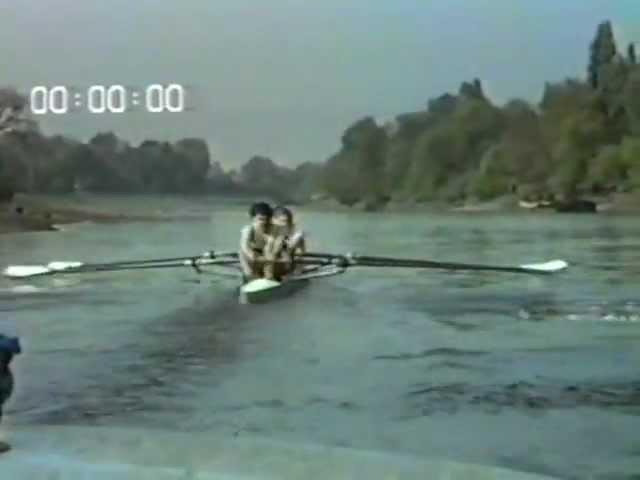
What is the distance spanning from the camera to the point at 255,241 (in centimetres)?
257

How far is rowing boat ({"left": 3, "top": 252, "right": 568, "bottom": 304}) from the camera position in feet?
8.23

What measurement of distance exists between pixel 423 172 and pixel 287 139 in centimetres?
28

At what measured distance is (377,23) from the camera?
2.55m

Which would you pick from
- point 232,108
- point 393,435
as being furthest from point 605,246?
point 232,108

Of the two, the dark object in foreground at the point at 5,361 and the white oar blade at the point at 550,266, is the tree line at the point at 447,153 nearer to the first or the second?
the white oar blade at the point at 550,266

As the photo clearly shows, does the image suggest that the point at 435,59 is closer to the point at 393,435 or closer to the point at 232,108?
the point at 232,108

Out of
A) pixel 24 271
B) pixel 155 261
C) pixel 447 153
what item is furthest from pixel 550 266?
pixel 24 271

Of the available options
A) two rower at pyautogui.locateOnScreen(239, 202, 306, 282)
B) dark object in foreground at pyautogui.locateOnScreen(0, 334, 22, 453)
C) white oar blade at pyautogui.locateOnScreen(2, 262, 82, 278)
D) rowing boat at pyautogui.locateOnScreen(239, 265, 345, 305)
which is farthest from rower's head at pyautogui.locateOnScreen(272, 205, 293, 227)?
dark object in foreground at pyautogui.locateOnScreen(0, 334, 22, 453)

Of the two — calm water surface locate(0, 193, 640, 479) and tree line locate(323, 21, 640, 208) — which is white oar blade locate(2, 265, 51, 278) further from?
tree line locate(323, 21, 640, 208)
